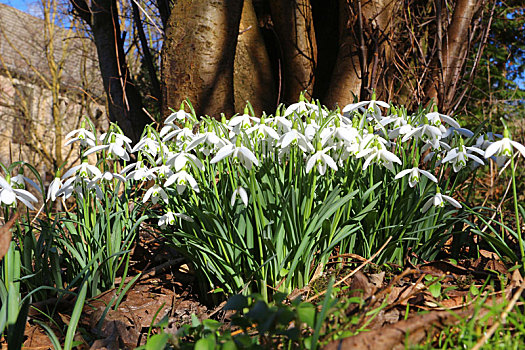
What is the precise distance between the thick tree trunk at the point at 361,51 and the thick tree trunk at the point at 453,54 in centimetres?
48

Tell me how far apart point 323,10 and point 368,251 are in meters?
2.52

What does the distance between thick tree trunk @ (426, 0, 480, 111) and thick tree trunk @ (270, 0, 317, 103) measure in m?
1.01

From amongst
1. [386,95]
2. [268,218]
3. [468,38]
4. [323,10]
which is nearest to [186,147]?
[268,218]

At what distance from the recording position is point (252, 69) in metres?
3.51

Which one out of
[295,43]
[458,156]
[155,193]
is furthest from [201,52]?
[458,156]

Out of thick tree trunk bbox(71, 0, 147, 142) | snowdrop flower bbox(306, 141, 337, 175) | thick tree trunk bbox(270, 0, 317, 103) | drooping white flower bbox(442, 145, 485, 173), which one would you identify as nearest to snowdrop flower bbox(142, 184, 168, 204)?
snowdrop flower bbox(306, 141, 337, 175)

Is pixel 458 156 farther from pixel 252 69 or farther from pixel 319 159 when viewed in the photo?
pixel 252 69

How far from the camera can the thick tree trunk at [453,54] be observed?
3.28m

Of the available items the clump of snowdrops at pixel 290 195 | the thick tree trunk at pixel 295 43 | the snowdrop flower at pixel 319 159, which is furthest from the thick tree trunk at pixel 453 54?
the snowdrop flower at pixel 319 159

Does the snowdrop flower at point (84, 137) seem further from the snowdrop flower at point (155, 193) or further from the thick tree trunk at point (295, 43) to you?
the thick tree trunk at point (295, 43)

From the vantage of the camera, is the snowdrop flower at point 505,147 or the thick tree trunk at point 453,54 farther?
the thick tree trunk at point 453,54

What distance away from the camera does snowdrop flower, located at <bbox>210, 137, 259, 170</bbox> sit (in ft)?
4.97

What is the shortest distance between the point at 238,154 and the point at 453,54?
261cm

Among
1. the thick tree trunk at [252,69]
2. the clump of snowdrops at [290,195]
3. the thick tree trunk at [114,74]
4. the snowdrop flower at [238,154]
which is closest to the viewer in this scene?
the snowdrop flower at [238,154]
